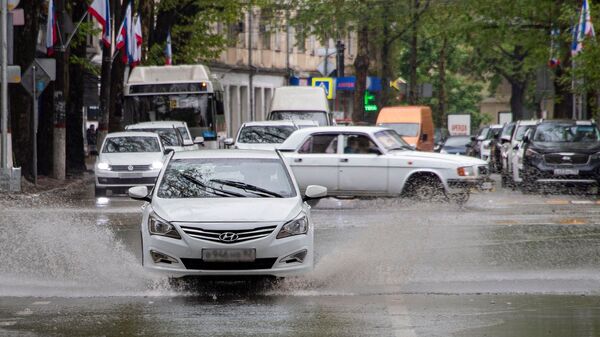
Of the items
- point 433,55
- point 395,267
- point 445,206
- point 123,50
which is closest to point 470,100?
point 433,55

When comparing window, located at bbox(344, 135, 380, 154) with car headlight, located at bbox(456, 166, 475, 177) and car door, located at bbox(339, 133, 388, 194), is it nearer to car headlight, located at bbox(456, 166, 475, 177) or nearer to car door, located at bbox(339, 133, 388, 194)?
car door, located at bbox(339, 133, 388, 194)

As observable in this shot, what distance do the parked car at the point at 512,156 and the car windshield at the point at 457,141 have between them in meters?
19.9

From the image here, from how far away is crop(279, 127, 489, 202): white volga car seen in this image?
24438mm

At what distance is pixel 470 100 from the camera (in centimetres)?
10300

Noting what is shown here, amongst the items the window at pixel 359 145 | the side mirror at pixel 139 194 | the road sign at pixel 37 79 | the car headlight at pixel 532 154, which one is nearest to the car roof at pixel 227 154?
the side mirror at pixel 139 194

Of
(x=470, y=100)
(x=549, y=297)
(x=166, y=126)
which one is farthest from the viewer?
(x=470, y=100)

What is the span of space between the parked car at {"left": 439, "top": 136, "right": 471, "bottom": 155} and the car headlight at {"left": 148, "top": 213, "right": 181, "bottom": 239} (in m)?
45.1

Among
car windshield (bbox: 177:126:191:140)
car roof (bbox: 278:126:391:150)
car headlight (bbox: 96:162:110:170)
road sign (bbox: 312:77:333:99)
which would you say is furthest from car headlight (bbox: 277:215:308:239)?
road sign (bbox: 312:77:333:99)

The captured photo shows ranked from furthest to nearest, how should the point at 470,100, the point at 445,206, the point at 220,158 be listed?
the point at 470,100 → the point at 445,206 → the point at 220,158

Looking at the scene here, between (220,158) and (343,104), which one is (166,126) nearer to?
(220,158)

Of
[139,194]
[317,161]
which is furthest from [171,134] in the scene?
[139,194]

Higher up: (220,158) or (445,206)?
(220,158)

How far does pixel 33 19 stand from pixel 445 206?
507 inches

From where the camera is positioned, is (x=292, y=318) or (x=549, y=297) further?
(x=549, y=297)
